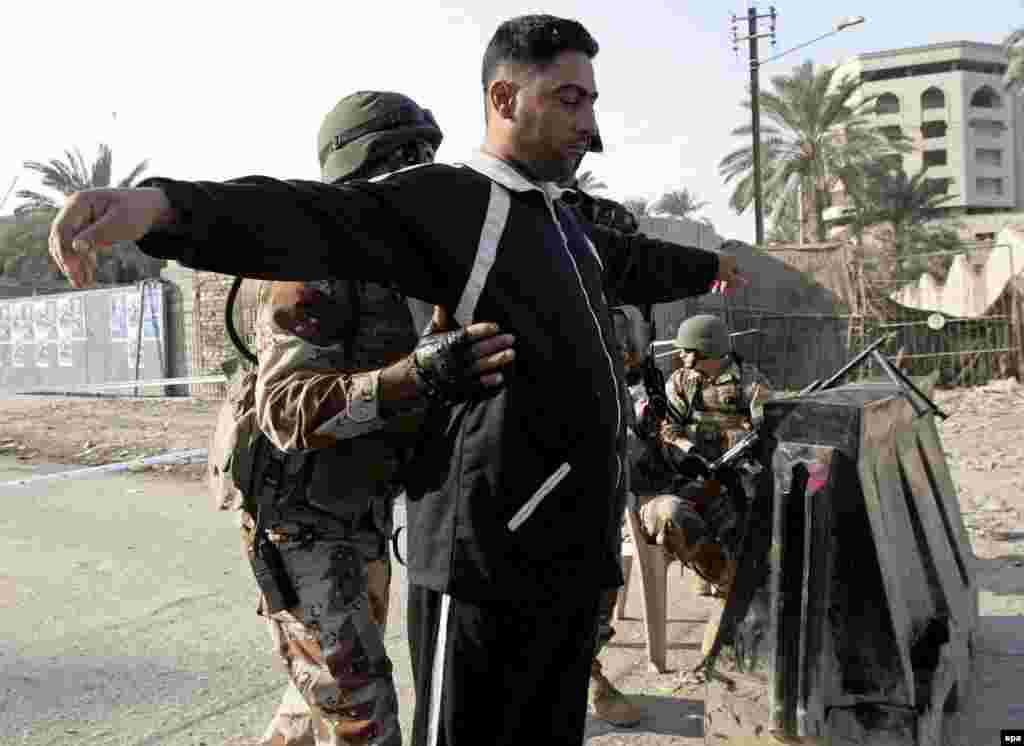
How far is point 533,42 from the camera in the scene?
6.25ft

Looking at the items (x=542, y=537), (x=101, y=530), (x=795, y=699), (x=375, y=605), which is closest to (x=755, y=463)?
(x=795, y=699)

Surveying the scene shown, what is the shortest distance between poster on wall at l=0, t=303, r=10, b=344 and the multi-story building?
213 ft

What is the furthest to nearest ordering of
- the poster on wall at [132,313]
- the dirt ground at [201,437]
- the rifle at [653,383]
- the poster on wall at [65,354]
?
the poster on wall at [65,354]
the poster on wall at [132,313]
the dirt ground at [201,437]
the rifle at [653,383]

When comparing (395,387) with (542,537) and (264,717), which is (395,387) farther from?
(264,717)

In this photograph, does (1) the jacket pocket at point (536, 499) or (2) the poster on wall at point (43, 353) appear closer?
(1) the jacket pocket at point (536, 499)

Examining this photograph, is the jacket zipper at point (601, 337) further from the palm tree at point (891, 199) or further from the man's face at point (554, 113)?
the palm tree at point (891, 199)

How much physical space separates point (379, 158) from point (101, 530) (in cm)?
514

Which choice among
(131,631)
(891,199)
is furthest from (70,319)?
(891,199)

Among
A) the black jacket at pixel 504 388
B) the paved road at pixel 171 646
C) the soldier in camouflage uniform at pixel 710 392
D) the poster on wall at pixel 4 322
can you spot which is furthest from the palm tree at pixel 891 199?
the black jacket at pixel 504 388

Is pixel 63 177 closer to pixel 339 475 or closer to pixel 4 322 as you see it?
pixel 4 322

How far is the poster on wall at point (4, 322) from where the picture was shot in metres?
22.5

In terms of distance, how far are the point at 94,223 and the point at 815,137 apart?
32268 mm

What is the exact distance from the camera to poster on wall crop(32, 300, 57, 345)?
2098 cm

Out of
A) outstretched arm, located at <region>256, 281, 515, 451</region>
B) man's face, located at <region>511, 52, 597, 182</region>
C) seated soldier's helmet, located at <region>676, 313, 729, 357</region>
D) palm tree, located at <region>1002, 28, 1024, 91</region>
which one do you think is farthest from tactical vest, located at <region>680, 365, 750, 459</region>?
palm tree, located at <region>1002, 28, 1024, 91</region>
